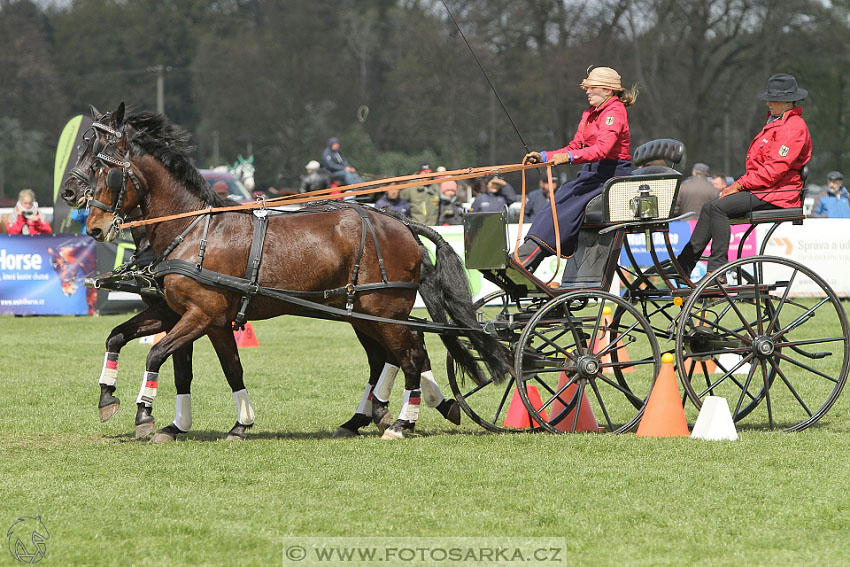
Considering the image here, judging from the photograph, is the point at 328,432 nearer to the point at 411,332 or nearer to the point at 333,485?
the point at 411,332

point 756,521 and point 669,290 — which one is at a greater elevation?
point 669,290

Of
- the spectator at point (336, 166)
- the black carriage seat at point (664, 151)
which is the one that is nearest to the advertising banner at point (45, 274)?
the spectator at point (336, 166)

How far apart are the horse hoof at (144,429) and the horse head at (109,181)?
4.10 feet

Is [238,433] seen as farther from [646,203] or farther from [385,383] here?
[646,203]

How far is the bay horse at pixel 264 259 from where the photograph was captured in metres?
7.59

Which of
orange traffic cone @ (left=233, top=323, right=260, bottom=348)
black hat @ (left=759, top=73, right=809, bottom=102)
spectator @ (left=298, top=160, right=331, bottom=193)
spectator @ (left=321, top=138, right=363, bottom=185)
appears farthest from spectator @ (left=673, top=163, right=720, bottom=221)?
black hat @ (left=759, top=73, right=809, bottom=102)

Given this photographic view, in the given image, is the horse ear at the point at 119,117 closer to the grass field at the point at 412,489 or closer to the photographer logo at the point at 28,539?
the grass field at the point at 412,489

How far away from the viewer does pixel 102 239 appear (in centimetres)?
765

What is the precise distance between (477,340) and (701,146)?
127 ft

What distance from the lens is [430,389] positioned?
8297 millimetres

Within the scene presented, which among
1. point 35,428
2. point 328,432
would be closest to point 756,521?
point 328,432

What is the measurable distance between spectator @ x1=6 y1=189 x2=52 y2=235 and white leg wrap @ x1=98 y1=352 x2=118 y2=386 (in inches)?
481

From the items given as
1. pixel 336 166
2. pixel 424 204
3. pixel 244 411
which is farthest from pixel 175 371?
pixel 336 166

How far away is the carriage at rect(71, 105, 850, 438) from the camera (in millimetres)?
7633
